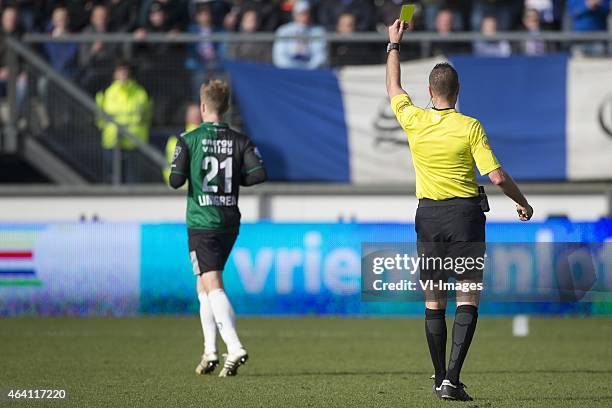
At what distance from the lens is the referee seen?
826 cm

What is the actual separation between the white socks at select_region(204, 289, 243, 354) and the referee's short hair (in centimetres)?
287

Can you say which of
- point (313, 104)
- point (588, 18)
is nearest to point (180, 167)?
point (313, 104)

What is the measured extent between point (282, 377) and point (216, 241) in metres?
1.19

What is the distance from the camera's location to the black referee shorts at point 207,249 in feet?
33.8

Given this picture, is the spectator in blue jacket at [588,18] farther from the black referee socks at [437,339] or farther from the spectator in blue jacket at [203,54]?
the black referee socks at [437,339]

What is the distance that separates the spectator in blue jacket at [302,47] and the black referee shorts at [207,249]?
9024 millimetres

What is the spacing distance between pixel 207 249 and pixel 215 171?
620 mm

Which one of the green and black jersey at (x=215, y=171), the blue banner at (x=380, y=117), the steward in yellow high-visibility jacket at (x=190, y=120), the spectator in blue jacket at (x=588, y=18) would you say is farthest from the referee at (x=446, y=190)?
the spectator in blue jacket at (x=588, y=18)

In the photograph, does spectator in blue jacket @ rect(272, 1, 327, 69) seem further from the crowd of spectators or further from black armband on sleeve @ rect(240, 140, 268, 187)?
black armband on sleeve @ rect(240, 140, 268, 187)

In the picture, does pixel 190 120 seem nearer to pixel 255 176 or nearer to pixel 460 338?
pixel 255 176

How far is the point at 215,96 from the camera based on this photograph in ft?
33.8

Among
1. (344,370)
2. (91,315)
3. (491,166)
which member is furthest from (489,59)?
(491,166)

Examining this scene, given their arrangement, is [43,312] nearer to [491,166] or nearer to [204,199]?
[204,199]

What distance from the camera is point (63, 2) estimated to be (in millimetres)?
20672
